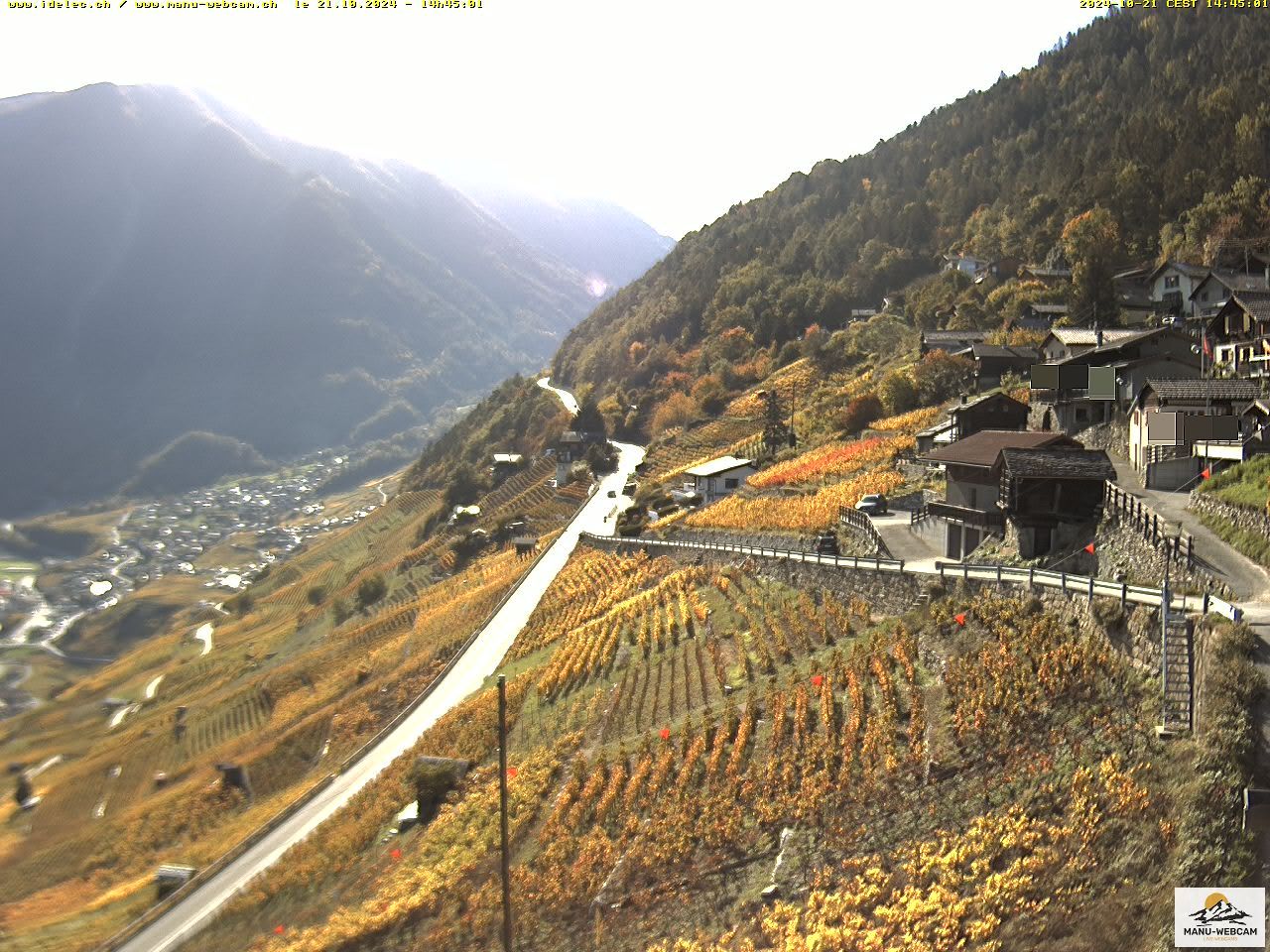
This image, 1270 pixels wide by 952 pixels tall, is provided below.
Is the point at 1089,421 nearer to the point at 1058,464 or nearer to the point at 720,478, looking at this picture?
the point at 1058,464

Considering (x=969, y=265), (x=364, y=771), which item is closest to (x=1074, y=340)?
(x=364, y=771)

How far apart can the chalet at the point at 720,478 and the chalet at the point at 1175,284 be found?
30.5m

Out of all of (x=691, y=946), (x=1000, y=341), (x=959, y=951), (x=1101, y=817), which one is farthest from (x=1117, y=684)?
(x=1000, y=341)

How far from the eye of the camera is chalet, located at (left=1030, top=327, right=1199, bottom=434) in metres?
39.3

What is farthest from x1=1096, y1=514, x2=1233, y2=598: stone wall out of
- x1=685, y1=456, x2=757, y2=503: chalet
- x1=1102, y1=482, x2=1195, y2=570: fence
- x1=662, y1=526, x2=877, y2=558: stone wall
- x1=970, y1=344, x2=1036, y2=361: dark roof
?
x1=970, y1=344, x2=1036, y2=361: dark roof

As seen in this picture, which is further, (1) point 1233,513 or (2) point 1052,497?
(2) point 1052,497

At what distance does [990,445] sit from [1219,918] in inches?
896

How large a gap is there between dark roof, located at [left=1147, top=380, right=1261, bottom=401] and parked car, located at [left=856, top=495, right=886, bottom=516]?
41.8 ft

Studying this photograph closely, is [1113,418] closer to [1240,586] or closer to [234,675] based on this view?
[1240,586]

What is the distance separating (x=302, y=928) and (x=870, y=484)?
108 feet

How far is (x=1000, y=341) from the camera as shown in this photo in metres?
67.9

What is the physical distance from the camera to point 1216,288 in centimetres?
5659

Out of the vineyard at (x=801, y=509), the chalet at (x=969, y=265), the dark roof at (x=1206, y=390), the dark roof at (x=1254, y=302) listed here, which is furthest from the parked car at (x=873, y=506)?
the chalet at (x=969, y=265)

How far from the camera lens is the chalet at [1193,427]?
27.0 m
